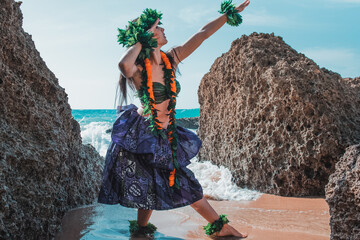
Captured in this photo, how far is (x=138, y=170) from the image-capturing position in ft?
10.1

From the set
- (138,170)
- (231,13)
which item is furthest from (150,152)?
(231,13)

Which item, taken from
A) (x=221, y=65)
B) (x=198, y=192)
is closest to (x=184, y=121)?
(x=221, y=65)

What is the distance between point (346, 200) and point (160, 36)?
6.61 feet

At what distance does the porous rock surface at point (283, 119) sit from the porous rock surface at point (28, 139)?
8.88 feet

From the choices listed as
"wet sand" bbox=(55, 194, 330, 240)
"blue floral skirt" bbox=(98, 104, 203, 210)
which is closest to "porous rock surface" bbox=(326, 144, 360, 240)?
"wet sand" bbox=(55, 194, 330, 240)

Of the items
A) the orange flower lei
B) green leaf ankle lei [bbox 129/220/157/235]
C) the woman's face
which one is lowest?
green leaf ankle lei [bbox 129/220/157/235]

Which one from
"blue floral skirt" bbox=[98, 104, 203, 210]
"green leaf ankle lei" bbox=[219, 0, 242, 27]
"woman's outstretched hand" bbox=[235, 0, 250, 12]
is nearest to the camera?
"blue floral skirt" bbox=[98, 104, 203, 210]

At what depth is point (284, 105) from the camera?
482 centimetres

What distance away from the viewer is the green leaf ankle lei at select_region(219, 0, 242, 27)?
367cm

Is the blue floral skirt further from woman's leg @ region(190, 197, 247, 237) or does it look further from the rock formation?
the rock formation

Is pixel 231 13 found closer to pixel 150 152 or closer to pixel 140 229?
pixel 150 152

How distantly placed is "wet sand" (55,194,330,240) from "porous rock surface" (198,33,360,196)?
0.44 meters

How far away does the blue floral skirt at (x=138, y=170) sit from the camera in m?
3.04

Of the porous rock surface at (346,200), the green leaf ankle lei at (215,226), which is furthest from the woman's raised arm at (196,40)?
the porous rock surface at (346,200)
